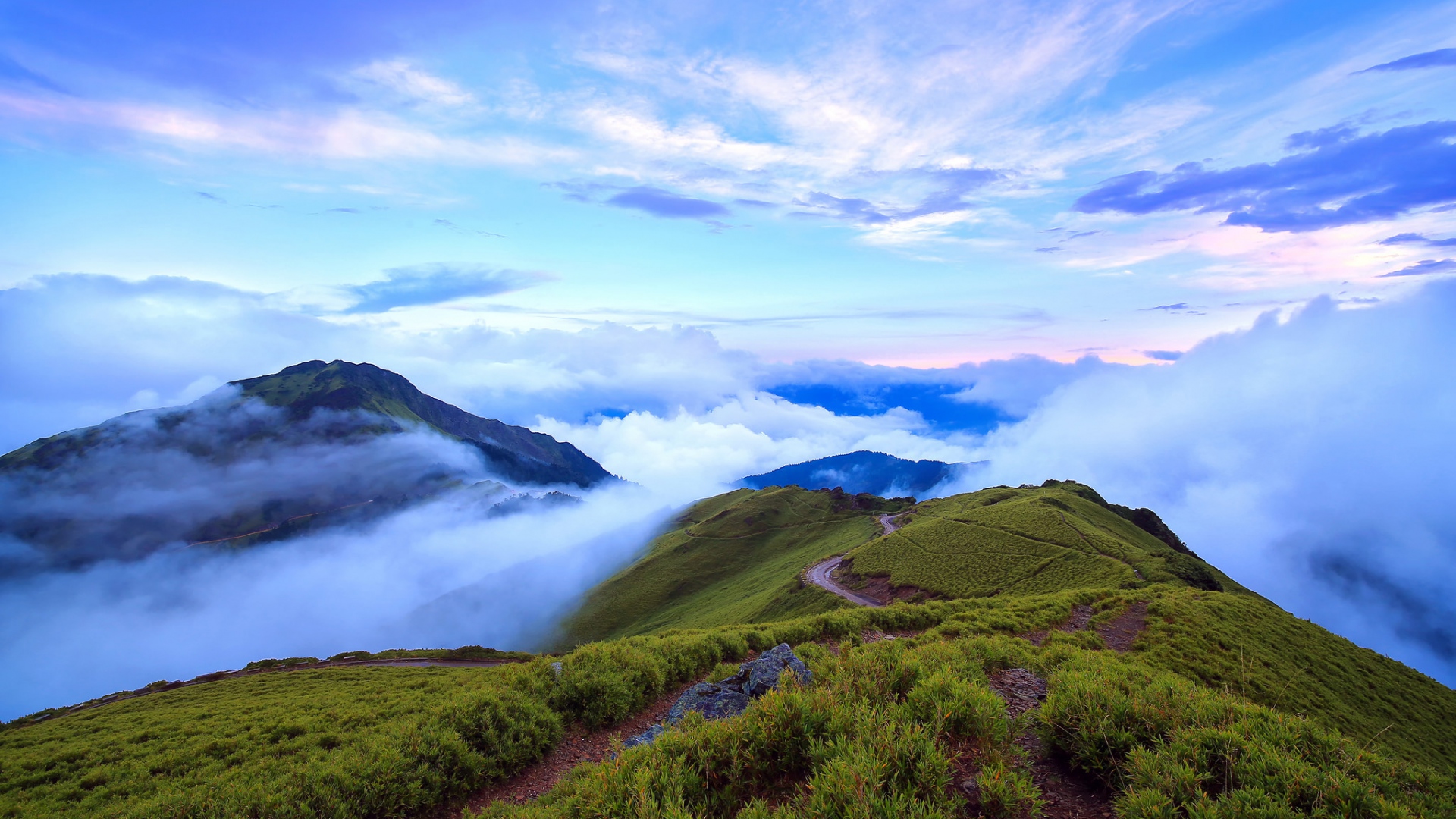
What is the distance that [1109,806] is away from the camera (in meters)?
7.84

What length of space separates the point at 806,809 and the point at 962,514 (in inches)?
4586

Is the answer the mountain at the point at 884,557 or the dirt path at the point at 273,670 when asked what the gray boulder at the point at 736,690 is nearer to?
the dirt path at the point at 273,670

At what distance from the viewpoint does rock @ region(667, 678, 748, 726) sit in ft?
48.4

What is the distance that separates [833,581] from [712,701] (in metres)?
80.5

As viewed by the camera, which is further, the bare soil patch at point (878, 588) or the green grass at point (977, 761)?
the bare soil patch at point (878, 588)

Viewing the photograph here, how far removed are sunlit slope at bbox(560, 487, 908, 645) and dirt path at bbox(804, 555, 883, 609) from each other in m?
2.84

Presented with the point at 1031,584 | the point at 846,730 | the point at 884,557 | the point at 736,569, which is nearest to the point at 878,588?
the point at 884,557

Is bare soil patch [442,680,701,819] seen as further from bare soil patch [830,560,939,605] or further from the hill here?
bare soil patch [830,560,939,605]

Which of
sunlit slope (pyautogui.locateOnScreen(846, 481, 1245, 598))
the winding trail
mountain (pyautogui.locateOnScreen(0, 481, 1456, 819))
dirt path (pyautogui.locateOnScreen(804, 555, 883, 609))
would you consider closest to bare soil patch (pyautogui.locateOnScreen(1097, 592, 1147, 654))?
mountain (pyautogui.locateOnScreen(0, 481, 1456, 819))

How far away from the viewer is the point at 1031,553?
77750mm

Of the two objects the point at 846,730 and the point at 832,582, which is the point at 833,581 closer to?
the point at 832,582

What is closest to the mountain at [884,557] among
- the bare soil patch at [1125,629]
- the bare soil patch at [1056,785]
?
the bare soil patch at [1125,629]

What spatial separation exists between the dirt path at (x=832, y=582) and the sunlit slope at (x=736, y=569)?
2.84m

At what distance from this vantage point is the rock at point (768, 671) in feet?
50.0
